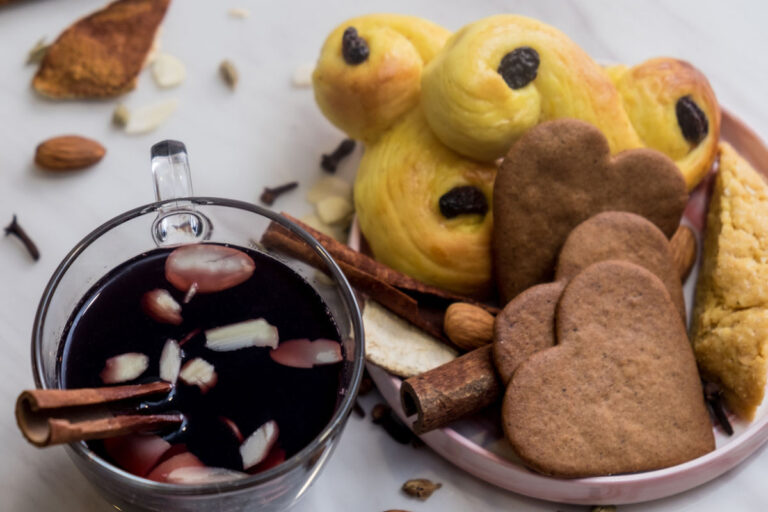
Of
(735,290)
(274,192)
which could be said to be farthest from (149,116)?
(735,290)

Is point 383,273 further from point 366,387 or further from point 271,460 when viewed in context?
point 271,460

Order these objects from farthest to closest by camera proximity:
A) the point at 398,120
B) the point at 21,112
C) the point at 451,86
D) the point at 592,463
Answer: the point at 21,112
the point at 398,120
the point at 451,86
the point at 592,463

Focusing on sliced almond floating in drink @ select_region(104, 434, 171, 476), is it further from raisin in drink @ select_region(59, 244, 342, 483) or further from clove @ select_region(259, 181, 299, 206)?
clove @ select_region(259, 181, 299, 206)

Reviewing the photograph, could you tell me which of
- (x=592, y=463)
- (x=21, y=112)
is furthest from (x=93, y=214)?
(x=592, y=463)

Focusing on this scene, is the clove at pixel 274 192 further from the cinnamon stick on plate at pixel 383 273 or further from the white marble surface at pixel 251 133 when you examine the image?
the cinnamon stick on plate at pixel 383 273

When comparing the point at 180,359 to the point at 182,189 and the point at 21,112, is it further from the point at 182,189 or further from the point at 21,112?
the point at 21,112

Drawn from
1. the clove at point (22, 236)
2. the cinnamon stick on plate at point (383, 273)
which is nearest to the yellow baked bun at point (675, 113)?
the cinnamon stick on plate at point (383, 273)

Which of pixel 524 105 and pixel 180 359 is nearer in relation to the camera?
pixel 180 359
